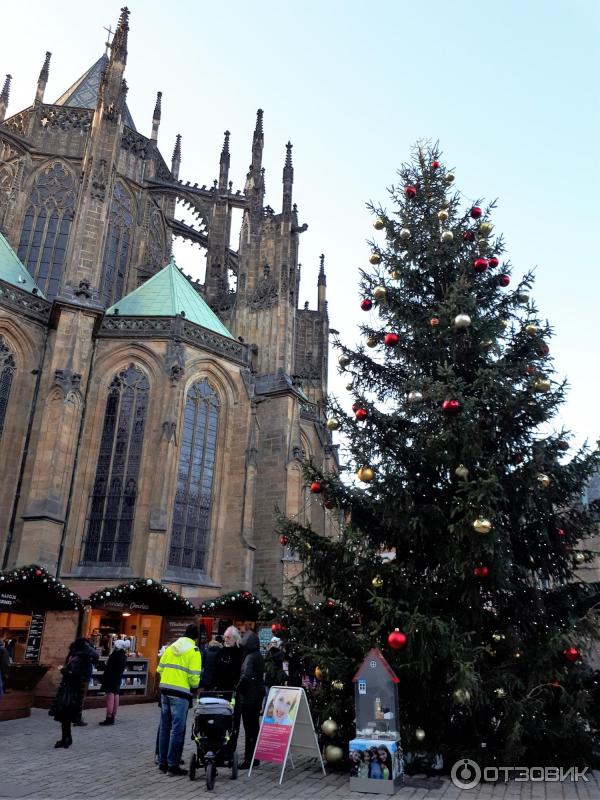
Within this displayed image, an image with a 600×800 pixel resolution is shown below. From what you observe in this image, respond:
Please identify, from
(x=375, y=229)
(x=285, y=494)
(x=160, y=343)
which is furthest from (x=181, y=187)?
(x=375, y=229)

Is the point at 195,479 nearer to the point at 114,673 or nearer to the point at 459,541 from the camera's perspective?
the point at 114,673

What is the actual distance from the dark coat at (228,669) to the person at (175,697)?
603 millimetres

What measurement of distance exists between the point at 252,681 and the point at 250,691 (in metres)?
0.14

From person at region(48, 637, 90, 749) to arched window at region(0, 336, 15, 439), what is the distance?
1391cm

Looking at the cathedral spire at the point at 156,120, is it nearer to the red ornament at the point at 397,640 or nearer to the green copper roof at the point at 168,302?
the green copper roof at the point at 168,302

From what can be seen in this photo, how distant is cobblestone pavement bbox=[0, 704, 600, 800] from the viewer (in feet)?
20.0

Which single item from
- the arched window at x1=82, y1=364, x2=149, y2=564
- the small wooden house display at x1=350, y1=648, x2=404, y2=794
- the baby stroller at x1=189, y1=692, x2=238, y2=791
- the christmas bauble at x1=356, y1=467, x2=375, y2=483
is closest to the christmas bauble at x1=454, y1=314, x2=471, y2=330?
the christmas bauble at x1=356, y1=467, x2=375, y2=483

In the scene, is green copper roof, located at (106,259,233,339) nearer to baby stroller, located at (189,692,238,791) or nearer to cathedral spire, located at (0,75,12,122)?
cathedral spire, located at (0,75,12,122)

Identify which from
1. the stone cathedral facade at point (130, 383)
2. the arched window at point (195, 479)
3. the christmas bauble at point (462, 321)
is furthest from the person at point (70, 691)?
the arched window at point (195, 479)

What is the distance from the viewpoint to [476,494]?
6.96m

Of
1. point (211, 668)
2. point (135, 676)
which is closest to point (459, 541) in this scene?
point (211, 668)

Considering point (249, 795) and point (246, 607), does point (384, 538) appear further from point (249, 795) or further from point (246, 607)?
point (246, 607)

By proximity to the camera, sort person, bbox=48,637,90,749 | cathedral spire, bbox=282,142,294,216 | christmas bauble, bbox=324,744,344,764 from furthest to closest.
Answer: cathedral spire, bbox=282,142,294,216 → person, bbox=48,637,90,749 → christmas bauble, bbox=324,744,344,764

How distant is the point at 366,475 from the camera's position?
803cm
